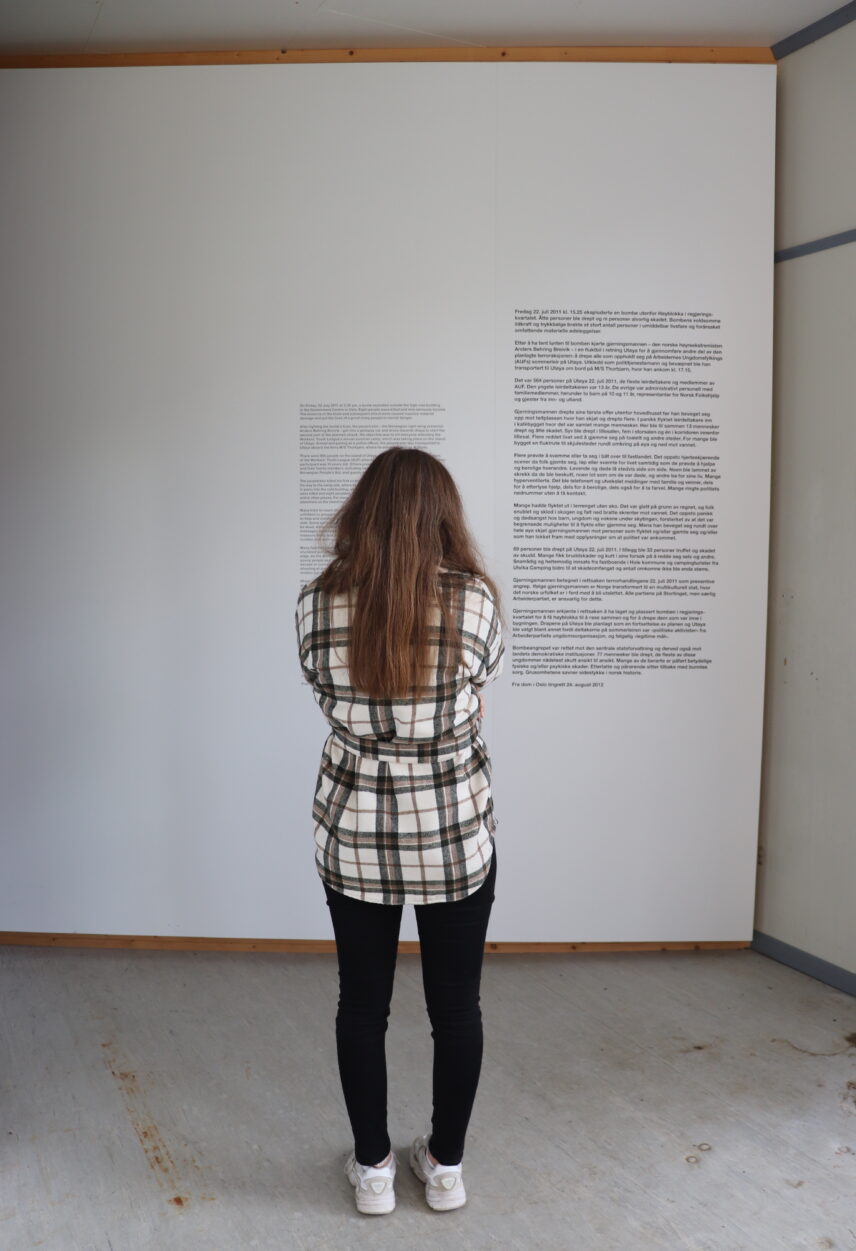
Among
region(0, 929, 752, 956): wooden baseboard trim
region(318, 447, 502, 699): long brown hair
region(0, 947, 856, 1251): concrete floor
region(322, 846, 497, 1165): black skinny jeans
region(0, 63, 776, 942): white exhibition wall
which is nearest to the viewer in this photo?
region(318, 447, 502, 699): long brown hair

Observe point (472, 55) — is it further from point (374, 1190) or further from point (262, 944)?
point (374, 1190)

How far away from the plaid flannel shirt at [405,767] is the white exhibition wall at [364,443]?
1628mm

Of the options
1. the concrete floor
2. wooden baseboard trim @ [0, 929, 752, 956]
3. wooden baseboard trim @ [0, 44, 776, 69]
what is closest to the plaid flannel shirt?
the concrete floor

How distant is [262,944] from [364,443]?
1978 mm

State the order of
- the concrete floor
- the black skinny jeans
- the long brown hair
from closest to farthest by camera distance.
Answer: the long brown hair → the black skinny jeans → the concrete floor

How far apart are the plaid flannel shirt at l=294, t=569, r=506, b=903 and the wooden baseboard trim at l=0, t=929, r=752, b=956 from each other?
6.16 feet

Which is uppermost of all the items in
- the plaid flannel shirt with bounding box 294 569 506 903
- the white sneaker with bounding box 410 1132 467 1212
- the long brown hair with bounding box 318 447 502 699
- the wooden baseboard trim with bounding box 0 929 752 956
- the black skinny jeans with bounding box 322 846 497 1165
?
the long brown hair with bounding box 318 447 502 699

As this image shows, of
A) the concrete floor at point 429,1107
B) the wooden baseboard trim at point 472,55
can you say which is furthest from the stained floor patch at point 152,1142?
the wooden baseboard trim at point 472,55

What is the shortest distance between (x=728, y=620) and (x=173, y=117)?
9.11 ft

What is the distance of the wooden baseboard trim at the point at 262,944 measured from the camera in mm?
3711

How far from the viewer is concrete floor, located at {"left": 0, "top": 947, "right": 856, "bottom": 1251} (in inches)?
84.3

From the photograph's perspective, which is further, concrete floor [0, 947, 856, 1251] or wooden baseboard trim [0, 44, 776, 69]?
wooden baseboard trim [0, 44, 776, 69]

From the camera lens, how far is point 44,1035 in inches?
119

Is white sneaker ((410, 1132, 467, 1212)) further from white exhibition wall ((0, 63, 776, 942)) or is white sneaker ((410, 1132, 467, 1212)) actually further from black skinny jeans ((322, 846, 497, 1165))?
white exhibition wall ((0, 63, 776, 942))
